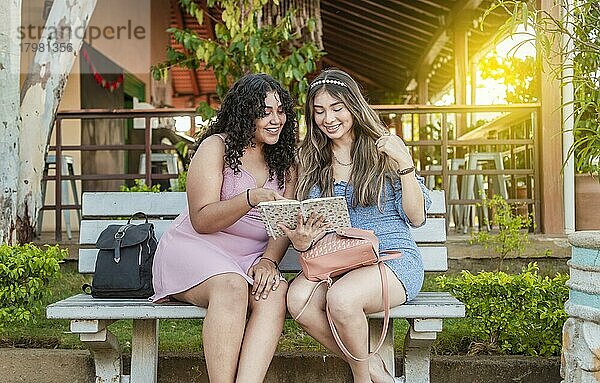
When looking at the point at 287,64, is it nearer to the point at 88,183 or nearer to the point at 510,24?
the point at 510,24

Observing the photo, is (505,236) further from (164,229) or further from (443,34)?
(443,34)

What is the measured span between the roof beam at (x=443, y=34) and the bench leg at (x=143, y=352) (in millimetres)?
6292

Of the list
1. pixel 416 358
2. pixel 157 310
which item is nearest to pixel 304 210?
pixel 157 310

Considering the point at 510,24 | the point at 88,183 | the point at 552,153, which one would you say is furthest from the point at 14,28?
the point at 88,183

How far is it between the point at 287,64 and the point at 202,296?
7.28 ft

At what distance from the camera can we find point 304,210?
106 inches

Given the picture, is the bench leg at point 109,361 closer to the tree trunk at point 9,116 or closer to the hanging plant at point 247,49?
the tree trunk at point 9,116

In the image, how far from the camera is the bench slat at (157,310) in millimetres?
2783

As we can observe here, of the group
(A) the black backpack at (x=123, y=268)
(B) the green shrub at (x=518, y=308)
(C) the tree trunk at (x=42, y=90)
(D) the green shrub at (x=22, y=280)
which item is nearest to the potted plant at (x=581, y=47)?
(B) the green shrub at (x=518, y=308)

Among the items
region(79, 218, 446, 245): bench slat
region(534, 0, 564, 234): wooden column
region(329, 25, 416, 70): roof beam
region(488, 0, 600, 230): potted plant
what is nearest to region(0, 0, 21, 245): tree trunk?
region(79, 218, 446, 245): bench slat

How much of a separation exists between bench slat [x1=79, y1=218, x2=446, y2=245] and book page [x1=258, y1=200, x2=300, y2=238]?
2.53 feet

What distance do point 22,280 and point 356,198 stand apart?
5.04 ft

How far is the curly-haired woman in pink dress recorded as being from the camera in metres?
2.71

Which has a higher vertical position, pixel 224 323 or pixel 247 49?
pixel 247 49
